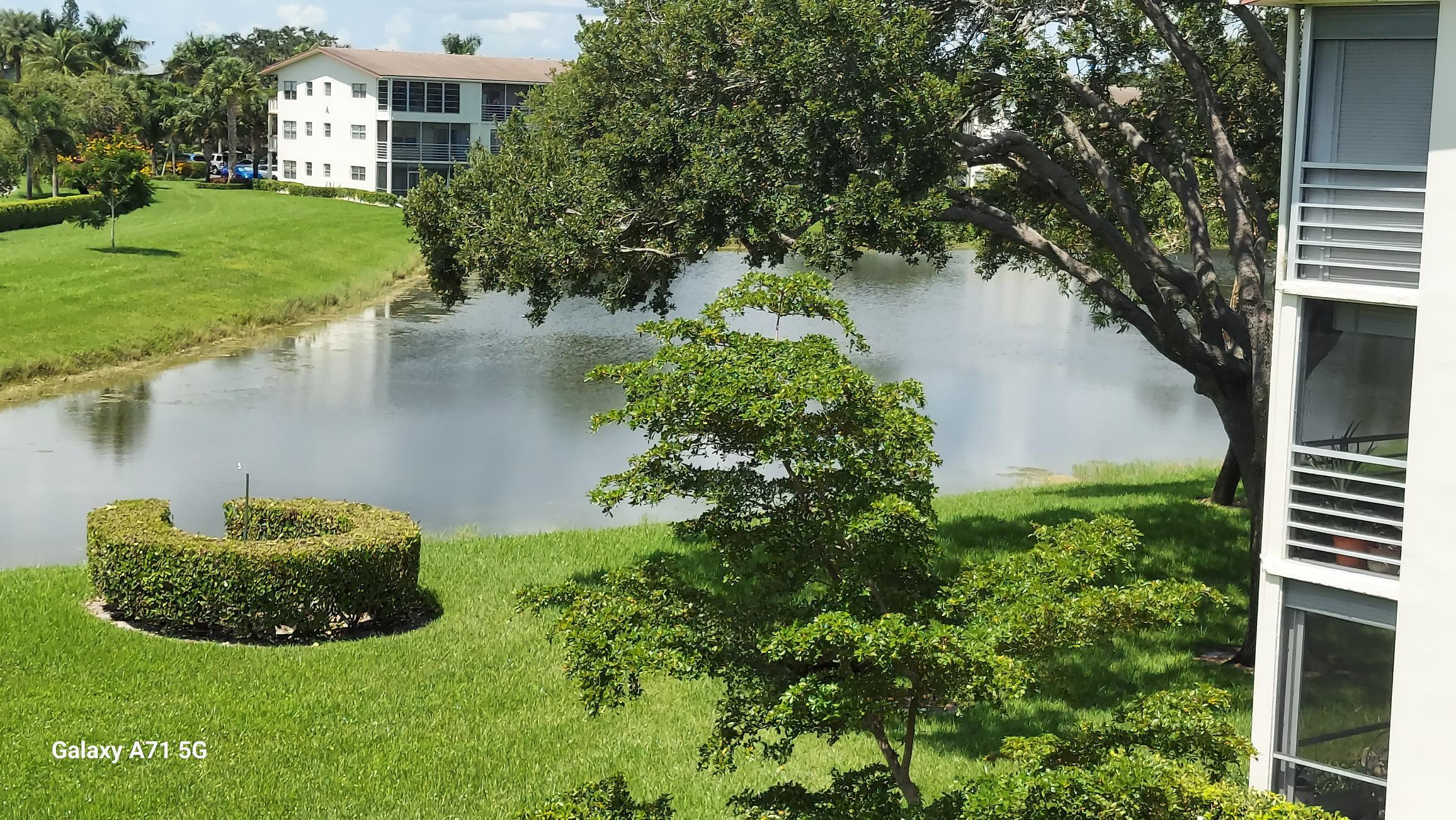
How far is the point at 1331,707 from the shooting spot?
935 centimetres

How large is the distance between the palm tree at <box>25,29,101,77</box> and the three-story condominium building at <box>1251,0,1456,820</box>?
86.1 m

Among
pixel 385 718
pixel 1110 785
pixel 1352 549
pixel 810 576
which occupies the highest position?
pixel 1352 549

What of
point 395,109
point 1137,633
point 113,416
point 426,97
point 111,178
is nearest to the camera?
point 1137,633

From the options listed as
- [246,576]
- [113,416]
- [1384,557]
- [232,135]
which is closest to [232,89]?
[232,135]

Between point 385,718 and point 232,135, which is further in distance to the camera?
point 232,135

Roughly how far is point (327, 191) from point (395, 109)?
17.4ft

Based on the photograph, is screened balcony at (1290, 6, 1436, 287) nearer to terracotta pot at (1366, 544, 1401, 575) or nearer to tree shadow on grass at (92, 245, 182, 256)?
terracotta pot at (1366, 544, 1401, 575)

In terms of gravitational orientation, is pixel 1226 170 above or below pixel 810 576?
above

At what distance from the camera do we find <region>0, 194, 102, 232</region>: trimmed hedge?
5350 centimetres

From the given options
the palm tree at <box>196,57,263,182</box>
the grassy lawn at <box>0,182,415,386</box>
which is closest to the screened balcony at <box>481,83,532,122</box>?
the grassy lawn at <box>0,182,415,386</box>

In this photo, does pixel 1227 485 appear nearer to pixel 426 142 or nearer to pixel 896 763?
pixel 896 763

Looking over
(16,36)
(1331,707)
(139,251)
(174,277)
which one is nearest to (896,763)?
(1331,707)

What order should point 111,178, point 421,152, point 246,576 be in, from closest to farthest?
1. point 246,576
2. point 111,178
3. point 421,152

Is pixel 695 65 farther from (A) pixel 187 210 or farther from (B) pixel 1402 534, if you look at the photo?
(A) pixel 187 210
